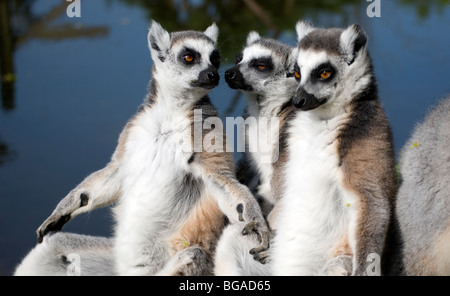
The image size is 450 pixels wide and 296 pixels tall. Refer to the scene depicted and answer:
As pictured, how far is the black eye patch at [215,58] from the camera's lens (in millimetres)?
3354

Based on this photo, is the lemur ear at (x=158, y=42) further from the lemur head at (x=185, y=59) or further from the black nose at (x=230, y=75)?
the black nose at (x=230, y=75)

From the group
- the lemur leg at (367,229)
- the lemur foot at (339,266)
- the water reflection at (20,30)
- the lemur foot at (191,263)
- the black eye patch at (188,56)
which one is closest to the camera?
the lemur leg at (367,229)

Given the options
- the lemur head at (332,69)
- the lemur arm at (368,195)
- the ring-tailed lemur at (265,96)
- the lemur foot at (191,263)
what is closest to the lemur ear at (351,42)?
the lemur head at (332,69)

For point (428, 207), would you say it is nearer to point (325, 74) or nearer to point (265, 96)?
point (325, 74)

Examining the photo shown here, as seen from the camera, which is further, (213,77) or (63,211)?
(63,211)

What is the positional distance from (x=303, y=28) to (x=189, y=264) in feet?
4.25

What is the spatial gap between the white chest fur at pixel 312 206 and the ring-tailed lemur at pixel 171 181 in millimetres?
236

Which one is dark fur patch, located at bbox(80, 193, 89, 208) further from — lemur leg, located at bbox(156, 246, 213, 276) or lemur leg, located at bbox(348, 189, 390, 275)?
lemur leg, located at bbox(348, 189, 390, 275)

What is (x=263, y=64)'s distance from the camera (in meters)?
3.55

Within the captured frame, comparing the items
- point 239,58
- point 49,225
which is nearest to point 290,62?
point 239,58

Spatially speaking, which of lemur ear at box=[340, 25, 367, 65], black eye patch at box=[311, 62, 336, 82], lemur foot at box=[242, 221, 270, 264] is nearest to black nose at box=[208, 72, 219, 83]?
black eye patch at box=[311, 62, 336, 82]

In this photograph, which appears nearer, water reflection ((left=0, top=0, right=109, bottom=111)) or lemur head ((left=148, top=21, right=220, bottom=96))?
lemur head ((left=148, top=21, right=220, bottom=96))

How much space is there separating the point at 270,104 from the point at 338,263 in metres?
1.06

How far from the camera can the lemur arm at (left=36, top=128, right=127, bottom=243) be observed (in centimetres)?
338
